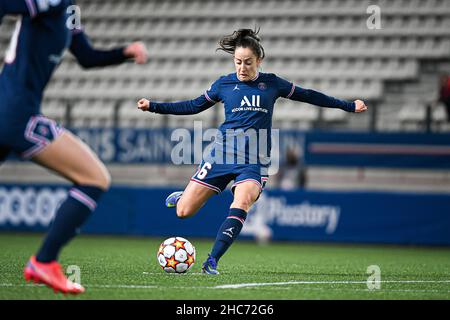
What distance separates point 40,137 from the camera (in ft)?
18.1

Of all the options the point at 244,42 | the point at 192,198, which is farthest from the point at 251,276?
the point at 244,42

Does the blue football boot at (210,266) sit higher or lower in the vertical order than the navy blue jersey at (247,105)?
lower

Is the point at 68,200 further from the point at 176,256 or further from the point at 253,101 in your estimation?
the point at 253,101

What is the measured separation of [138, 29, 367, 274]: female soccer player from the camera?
8094 millimetres

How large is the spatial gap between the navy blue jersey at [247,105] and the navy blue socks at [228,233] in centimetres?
60

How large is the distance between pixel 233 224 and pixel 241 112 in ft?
3.72

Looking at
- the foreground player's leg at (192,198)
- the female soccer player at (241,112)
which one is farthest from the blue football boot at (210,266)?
the foreground player's leg at (192,198)

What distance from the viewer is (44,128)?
5559 millimetres

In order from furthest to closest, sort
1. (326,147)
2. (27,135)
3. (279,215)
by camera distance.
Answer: (326,147) → (279,215) → (27,135)

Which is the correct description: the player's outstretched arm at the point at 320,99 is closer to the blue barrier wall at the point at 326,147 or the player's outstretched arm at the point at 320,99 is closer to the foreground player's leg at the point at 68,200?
the foreground player's leg at the point at 68,200

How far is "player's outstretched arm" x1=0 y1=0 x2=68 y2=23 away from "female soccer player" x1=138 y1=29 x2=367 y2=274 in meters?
2.57

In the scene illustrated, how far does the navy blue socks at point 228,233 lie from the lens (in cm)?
778

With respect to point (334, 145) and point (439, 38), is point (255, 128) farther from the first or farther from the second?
point (439, 38)
